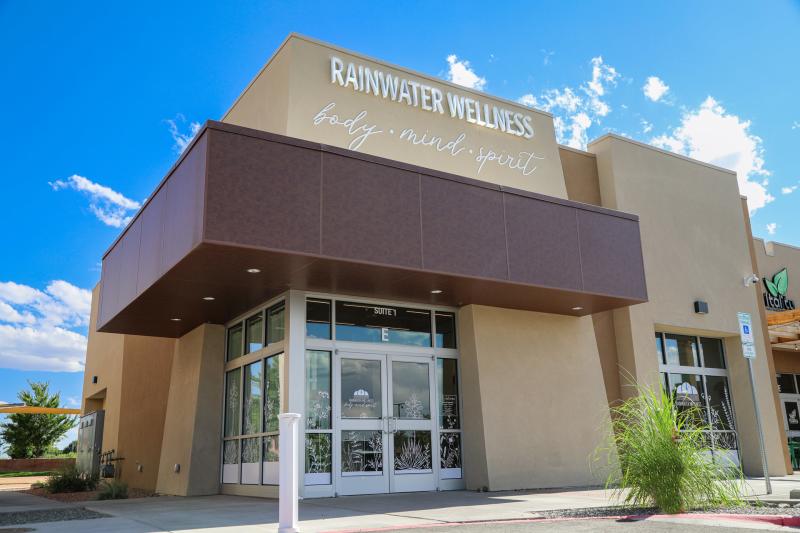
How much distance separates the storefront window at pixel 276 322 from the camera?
1220cm

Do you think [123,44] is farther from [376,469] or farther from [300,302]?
[376,469]

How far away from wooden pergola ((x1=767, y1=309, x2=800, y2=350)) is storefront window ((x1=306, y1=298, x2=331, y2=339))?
45.8ft

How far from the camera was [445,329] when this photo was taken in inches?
532

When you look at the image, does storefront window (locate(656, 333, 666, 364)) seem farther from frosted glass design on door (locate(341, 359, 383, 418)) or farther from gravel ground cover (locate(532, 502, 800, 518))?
frosted glass design on door (locate(341, 359, 383, 418))

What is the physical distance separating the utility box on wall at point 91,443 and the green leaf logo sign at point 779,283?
2126cm

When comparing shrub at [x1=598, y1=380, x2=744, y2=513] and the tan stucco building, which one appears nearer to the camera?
shrub at [x1=598, y1=380, x2=744, y2=513]

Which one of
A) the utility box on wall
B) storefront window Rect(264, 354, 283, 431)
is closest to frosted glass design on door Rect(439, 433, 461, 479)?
storefront window Rect(264, 354, 283, 431)

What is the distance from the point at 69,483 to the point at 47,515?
740cm

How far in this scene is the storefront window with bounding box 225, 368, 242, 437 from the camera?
13.7m

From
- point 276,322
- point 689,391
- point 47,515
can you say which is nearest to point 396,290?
point 276,322

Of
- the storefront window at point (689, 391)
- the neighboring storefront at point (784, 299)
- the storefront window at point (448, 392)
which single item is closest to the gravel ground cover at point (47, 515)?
the storefront window at point (448, 392)

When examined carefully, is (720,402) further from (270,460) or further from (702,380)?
(270,460)

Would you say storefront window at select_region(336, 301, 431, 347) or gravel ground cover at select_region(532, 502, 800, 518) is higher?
storefront window at select_region(336, 301, 431, 347)

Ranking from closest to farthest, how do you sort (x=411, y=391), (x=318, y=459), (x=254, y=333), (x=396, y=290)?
(x=318, y=459), (x=396, y=290), (x=411, y=391), (x=254, y=333)
